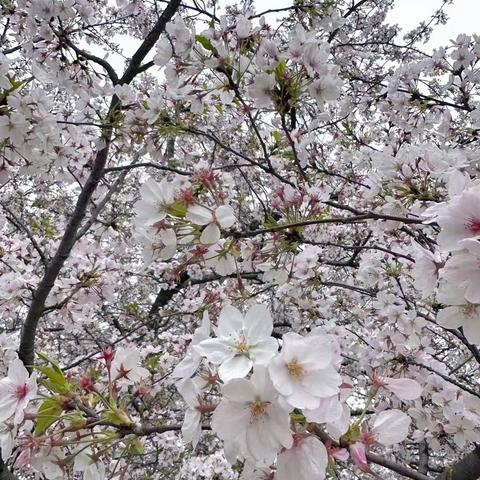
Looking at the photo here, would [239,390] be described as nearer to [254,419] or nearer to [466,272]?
[254,419]

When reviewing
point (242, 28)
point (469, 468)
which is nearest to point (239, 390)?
point (242, 28)

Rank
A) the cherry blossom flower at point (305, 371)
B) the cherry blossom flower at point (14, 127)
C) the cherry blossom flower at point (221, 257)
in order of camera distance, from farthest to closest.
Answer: the cherry blossom flower at point (14, 127) → the cherry blossom flower at point (221, 257) → the cherry blossom flower at point (305, 371)

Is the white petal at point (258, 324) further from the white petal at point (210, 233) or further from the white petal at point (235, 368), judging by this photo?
the white petal at point (210, 233)

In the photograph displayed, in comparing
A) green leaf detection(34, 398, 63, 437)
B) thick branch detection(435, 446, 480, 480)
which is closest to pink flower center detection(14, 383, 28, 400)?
green leaf detection(34, 398, 63, 437)

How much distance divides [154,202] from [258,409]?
0.70m

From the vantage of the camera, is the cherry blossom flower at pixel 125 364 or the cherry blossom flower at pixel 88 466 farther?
the cherry blossom flower at pixel 125 364

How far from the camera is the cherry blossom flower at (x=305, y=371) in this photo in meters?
0.91

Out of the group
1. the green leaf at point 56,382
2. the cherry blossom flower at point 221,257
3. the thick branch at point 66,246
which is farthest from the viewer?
the thick branch at point 66,246

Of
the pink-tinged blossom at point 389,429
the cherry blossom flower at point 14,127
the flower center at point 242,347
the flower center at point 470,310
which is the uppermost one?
the cherry blossom flower at point 14,127

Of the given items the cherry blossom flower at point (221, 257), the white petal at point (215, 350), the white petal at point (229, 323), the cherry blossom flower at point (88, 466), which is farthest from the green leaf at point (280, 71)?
the cherry blossom flower at point (88, 466)

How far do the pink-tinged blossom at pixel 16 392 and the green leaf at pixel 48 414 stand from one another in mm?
63

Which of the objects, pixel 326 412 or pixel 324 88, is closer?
pixel 326 412

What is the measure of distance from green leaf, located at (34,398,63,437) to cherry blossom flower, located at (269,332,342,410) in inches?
23.4

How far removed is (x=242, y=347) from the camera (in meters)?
1.03
